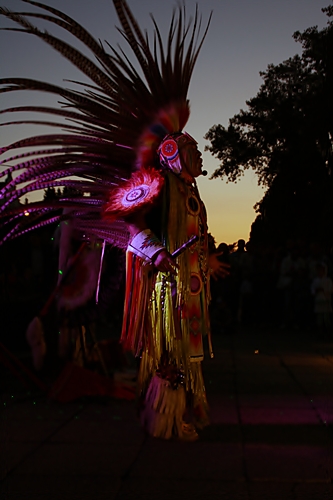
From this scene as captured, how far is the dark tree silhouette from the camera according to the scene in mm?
16734

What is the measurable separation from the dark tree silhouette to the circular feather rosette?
1092 centimetres

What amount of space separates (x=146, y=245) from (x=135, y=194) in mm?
341

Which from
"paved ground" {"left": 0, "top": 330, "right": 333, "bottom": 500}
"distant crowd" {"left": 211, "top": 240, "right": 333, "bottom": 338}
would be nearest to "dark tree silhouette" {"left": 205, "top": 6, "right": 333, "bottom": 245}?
"distant crowd" {"left": 211, "top": 240, "right": 333, "bottom": 338}

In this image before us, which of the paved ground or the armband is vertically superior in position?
the armband

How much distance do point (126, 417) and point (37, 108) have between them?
232 centimetres

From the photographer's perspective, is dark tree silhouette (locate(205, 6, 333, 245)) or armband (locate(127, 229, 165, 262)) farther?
dark tree silhouette (locate(205, 6, 333, 245))

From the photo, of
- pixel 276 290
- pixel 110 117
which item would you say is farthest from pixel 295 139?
pixel 110 117

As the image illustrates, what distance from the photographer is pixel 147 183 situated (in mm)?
4270

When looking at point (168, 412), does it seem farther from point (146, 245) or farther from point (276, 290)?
point (276, 290)

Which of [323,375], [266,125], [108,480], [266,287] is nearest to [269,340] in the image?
[266,287]

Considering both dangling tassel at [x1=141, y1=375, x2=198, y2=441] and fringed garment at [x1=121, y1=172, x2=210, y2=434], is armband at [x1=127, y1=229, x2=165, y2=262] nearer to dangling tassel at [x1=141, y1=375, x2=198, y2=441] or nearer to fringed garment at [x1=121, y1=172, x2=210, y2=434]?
fringed garment at [x1=121, y1=172, x2=210, y2=434]

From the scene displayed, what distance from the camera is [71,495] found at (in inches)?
127

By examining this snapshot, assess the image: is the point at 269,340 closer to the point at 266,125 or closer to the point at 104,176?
the point at 104,176

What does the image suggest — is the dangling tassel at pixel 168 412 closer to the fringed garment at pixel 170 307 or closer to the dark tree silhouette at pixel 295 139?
the fringed garment at pixel 170 307
